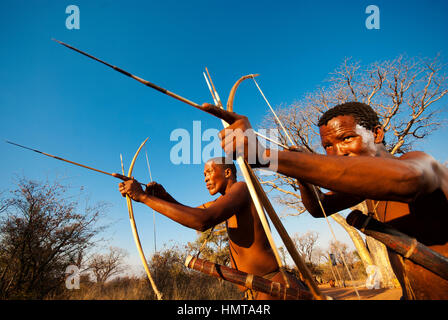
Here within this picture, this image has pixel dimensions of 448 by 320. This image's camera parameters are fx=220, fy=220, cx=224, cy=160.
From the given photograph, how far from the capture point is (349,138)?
4.65ft

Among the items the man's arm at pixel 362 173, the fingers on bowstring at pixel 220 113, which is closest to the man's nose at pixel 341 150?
the man's arm at pixel 362 173

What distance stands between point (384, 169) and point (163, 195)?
2558mm

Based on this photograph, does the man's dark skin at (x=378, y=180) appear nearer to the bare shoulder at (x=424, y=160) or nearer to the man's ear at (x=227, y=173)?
the bare shoulder at (x=424, y=160)

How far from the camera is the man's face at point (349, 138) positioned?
4.52 feet

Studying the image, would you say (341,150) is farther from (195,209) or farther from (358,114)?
(195,209)

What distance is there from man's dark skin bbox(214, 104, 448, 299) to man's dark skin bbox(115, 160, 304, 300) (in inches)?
26.7

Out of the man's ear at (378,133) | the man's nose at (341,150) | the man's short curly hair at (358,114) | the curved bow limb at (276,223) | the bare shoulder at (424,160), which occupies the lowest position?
the curved bow limb at (276,223)

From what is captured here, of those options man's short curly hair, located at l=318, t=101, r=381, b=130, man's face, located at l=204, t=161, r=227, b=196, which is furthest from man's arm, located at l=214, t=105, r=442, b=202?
man's face, located at l=204, t=161, r=227, b=196

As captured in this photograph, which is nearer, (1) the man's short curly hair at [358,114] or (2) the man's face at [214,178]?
(1) the man's short curly hair at [358,114]

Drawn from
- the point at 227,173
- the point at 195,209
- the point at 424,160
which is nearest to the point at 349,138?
the point at 424,160

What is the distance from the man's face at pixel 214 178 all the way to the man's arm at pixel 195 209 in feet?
2.17
